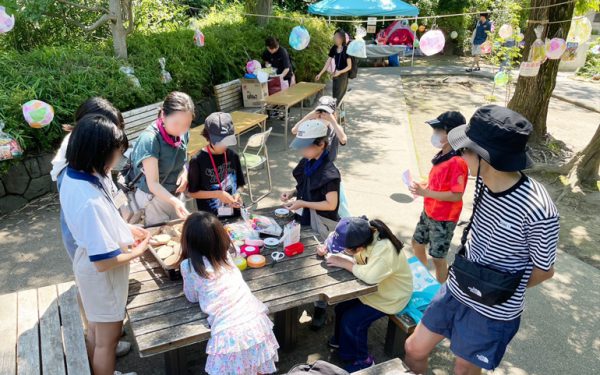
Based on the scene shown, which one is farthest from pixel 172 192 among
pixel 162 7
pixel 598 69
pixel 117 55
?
pixel 598 69

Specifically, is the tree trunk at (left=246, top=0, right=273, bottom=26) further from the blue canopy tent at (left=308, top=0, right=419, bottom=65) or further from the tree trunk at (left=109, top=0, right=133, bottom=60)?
the tree trunk at (left=109, top=0, right=133, bottom=60)

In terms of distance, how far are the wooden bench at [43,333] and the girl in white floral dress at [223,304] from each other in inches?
29.5

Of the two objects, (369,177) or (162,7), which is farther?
(162,7)

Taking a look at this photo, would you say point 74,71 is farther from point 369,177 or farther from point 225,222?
point 369,177

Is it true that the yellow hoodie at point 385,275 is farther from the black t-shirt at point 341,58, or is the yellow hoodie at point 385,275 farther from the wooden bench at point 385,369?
the black t-shirt at point 341,58

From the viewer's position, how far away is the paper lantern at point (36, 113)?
482cm

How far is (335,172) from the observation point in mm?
3402

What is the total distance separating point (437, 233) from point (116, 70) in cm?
521

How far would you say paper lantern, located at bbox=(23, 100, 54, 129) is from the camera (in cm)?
482

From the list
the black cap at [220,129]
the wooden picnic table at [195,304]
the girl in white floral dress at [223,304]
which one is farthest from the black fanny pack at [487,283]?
the black cap at [220,129]

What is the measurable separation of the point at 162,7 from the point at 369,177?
644 centimetres

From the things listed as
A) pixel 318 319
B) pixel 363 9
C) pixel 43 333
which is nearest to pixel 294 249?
pixel 318 319

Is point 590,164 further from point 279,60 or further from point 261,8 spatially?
point 261,8

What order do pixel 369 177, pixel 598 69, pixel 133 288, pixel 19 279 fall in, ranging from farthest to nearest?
pixel 598 69 < pixel 369 177 < pixel 19 279 < pixel 133 288
